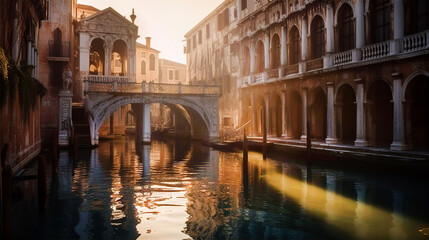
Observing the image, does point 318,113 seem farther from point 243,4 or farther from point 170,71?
point 170,71

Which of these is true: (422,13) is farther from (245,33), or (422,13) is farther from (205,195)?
(245,33)

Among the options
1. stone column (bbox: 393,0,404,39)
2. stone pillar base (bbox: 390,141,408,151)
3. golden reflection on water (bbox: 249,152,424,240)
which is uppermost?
stone column (bbox: 393,0,404,39)

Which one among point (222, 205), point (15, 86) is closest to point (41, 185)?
point (15, 86)

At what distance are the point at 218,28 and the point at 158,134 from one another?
536 inches

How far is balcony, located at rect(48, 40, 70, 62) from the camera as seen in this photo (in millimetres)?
27402

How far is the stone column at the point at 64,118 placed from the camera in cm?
2539

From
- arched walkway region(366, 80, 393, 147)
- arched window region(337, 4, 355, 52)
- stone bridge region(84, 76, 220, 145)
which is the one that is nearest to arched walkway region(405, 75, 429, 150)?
arched walkway region(366, 80, 393, 147)

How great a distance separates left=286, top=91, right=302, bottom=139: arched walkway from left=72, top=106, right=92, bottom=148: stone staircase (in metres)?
13.0

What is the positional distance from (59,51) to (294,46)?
16.0 metres

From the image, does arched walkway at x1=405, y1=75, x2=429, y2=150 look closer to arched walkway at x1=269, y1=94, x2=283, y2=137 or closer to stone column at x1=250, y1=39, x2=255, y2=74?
arched walkway at x1=269, y1=94, x2=283, y2=137

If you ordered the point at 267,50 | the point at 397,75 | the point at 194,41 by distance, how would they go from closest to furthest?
the point at 397,75
the point at 267,50
the point at 194,41

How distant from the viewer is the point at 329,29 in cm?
2105

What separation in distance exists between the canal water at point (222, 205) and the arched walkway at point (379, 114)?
299 cm

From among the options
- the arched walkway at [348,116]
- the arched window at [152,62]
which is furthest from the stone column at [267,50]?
the arched window at [152,62]
